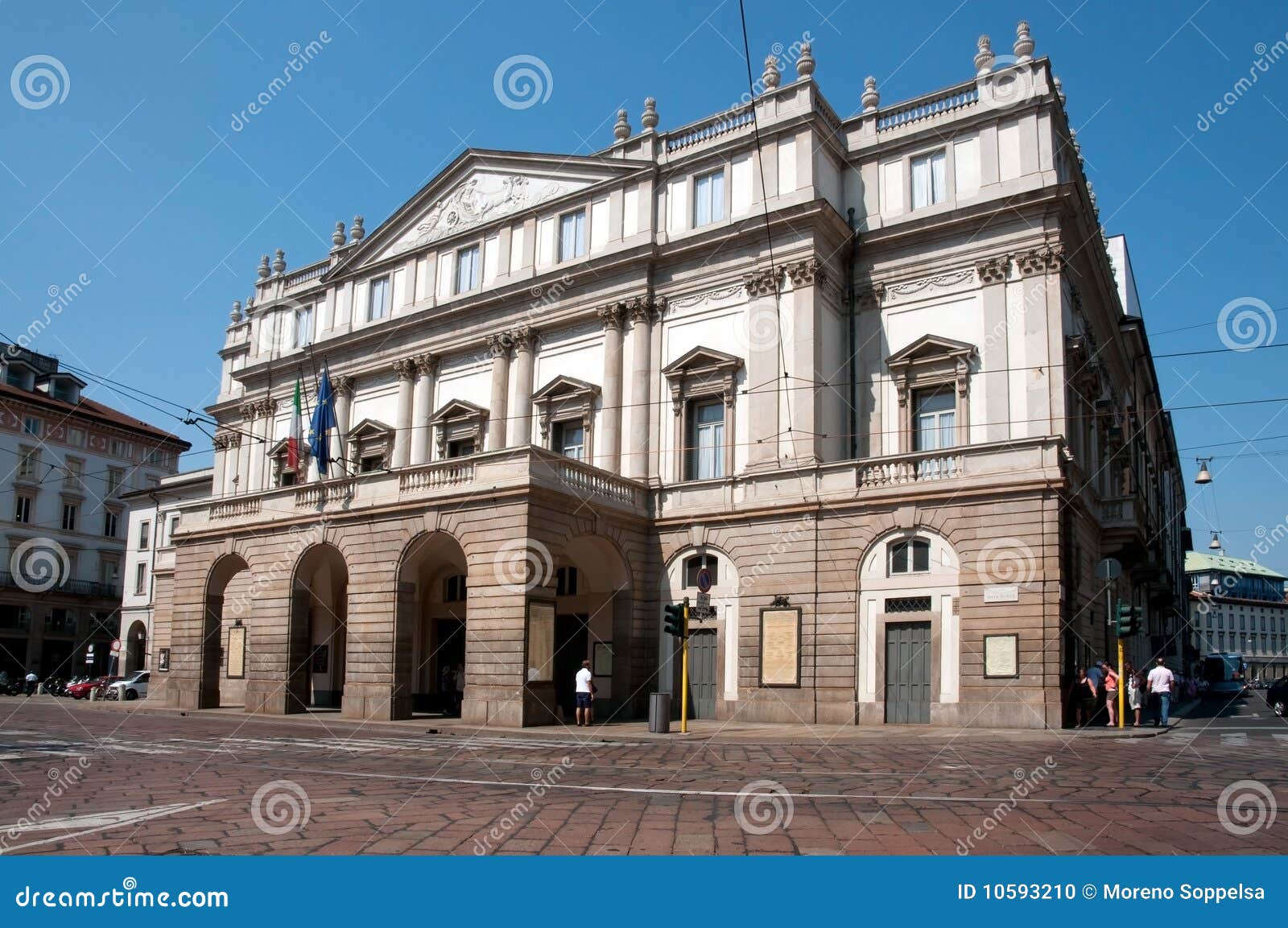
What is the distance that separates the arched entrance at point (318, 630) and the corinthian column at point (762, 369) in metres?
11.4

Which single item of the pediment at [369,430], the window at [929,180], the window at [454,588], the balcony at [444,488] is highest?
the window at [929,180]

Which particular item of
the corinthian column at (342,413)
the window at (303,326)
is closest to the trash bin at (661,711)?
the corinthian column at (342,413)

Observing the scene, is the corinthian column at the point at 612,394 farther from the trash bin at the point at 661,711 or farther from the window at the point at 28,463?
the window at the point at 28,463

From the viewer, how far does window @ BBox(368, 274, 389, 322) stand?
3581 centimetres

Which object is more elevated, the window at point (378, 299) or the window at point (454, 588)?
the window at point (378, 299)

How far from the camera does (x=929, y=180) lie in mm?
27188

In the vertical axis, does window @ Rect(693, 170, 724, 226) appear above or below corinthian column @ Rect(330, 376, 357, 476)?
above

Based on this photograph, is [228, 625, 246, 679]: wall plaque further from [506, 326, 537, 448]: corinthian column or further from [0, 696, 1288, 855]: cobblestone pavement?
[0, 696, 1288, 855]: cobblestone pavement

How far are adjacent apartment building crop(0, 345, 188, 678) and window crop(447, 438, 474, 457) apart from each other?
33.7 metres

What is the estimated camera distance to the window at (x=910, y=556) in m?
24.2

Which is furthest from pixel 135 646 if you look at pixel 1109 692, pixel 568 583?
pixel 1109 692

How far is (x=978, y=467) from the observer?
2350 centimetres

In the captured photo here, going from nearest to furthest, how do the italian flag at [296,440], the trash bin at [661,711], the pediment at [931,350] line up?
the trash bin at [661,711]
the pediment at [931,350]
the italian flag at [296,440]

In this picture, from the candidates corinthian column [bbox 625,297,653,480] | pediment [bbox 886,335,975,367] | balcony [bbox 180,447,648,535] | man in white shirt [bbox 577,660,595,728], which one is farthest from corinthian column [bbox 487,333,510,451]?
pediment [bbox 886,335,975,367]
